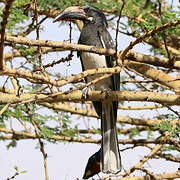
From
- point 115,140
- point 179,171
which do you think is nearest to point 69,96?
point 115,140

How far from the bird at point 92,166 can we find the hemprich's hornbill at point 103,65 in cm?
66

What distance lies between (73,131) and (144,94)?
244 cm

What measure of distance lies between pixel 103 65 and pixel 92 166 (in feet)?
4.24

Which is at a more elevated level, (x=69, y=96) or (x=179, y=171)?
(x=69, y=96)

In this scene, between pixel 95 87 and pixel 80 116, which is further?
pixel 80 116

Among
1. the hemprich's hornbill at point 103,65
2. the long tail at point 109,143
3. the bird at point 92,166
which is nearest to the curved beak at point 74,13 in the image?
the hemprich's hornbill at point 103,65

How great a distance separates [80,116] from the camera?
511cm

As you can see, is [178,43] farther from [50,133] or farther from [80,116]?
[50,133]

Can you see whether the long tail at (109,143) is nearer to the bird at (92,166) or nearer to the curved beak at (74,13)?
the bird at (92,166)

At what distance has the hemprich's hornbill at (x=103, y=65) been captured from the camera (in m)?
3.87

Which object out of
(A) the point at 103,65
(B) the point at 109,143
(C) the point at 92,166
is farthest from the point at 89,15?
(C) the point at 92,166

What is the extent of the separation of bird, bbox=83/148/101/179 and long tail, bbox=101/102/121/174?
2.13ft

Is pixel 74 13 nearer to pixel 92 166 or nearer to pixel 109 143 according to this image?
pixel 109 143

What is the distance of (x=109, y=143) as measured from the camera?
393cm
